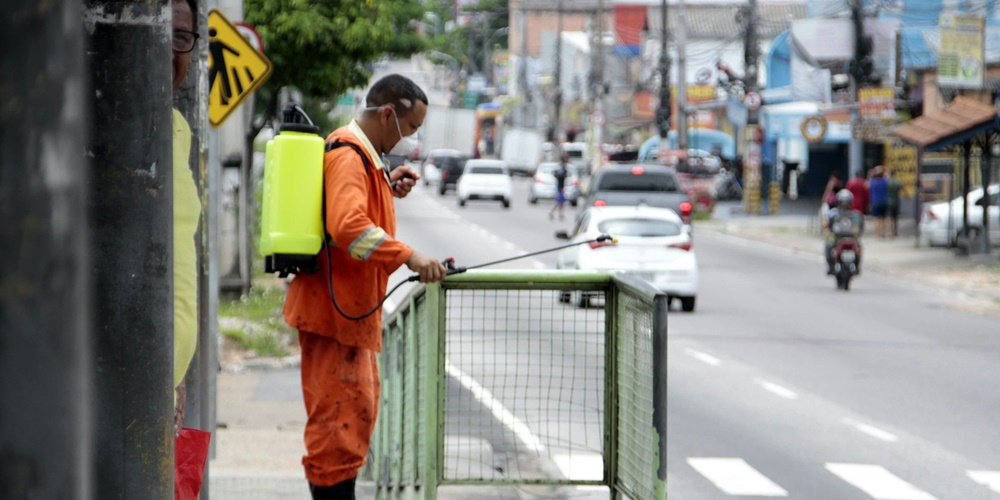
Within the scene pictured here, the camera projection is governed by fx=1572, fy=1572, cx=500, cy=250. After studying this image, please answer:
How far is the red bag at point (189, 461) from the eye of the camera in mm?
4508

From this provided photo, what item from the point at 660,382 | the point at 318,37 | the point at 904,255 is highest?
the point at 318,37

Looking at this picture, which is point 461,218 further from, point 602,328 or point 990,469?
point 602,328

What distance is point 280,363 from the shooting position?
14273 millimetres

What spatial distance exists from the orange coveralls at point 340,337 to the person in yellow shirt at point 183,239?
2.83ft

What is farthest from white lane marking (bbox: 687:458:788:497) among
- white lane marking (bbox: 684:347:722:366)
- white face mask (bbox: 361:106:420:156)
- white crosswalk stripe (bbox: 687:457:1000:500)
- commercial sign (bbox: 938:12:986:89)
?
commercial sign (bbox: 938:12:986:89)

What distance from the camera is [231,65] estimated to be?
10.9 metres

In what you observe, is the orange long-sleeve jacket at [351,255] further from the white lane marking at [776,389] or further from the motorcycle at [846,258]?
the motorcycle at [846,258]

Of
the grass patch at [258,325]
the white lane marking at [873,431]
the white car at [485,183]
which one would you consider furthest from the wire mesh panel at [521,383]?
the white car at [485,183]

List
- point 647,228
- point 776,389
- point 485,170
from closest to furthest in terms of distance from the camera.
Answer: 1. point 776,389
2. point 647,228
3. point 485,170

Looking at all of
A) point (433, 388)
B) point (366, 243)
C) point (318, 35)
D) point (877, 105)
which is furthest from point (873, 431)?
point (877, 105)

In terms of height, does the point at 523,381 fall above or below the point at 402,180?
below

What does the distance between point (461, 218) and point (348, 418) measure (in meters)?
40.7

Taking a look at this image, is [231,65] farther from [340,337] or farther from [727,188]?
[727,188]

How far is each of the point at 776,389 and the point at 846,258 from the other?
37.5ft
